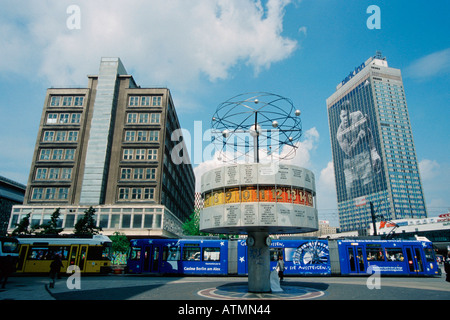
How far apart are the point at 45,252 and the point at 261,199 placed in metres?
24.9

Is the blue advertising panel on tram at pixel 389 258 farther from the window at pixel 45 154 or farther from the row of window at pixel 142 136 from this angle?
the window at pixel 45 154

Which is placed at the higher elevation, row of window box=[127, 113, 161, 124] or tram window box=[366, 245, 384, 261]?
row of window box=[127, 113, 161, 124]

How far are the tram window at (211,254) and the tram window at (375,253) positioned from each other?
50.5 feet

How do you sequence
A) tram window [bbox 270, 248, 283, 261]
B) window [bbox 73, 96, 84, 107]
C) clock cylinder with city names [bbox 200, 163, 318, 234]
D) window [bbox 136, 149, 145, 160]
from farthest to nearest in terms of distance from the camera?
window [bbox 73, 96, 84, 107], window [bbox 136, 149, 145, 160], tram window [bbox 270, 248, 283, 261], clock cylinder with city names [bbox 200, 163, 318, 234]

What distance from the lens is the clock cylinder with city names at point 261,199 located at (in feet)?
46.9

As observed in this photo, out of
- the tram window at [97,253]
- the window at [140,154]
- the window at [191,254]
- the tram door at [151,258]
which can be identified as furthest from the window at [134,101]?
the window at [191,254]

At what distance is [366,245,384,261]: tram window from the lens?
27.8 m

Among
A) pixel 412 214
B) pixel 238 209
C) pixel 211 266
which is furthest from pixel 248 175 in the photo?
pixel 412 214

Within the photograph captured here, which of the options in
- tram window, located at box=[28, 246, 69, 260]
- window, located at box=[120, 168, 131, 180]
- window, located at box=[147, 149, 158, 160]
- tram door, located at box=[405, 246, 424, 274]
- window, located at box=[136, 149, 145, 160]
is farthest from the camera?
window, located at box=[136, 149, 145, 160]

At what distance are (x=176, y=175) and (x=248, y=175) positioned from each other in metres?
Answer: 54.2

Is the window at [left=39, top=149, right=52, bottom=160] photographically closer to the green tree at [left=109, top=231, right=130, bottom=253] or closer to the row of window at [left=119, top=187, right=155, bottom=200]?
the row of window at [left=119, top=187, right=155, bottom=200]

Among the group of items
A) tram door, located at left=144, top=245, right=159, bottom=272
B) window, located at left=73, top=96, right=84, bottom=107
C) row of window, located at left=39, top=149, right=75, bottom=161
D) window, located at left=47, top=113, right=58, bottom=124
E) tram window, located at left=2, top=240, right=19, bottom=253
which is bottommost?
tram door, located at left=144, top=245, right=159, bottom=272

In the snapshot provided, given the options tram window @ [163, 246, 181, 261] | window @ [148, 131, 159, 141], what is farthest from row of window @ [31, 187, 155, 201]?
tram window @ [163, 246, 181, 261]

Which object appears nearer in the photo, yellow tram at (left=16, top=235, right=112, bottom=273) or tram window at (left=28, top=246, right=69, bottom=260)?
yellow tram at (left=16, top=235, right=112, bottom=273)
